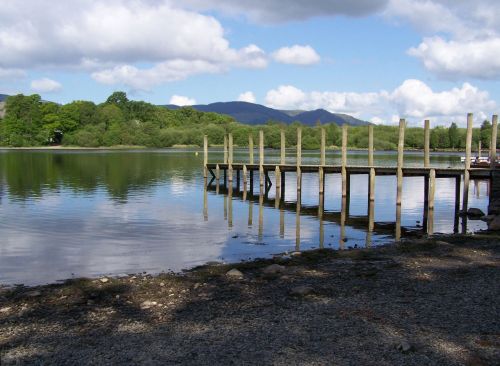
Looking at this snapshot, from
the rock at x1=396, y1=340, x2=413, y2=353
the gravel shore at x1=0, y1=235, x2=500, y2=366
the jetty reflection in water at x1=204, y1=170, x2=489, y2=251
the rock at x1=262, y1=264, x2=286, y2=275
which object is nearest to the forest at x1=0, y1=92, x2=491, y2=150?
the jetty reflection in water at x1=204, y1=170, x2=489, y2=251

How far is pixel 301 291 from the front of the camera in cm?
1140

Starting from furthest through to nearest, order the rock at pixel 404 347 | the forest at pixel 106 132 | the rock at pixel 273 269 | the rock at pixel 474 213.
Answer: the forest at pixel 106 132, the rock at pixel 474 213, the rock at pixel 273 269, the rock at pixel 404 347

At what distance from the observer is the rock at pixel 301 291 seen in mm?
11320

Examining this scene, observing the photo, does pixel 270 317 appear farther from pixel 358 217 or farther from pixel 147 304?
pixel 358 217

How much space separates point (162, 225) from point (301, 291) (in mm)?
15389

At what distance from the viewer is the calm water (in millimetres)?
17703

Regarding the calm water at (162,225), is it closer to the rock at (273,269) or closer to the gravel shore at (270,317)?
the rock at (273,269)

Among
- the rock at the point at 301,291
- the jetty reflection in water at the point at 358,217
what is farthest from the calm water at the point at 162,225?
the rock at the point at 301,291

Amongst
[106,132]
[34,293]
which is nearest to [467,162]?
[34,293]

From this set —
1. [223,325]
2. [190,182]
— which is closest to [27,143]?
[190,182]

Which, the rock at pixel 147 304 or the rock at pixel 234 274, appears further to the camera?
the rock at pixel 234 274

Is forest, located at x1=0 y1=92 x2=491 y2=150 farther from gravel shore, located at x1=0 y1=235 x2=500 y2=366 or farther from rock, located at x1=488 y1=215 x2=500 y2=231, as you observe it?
gravel shore, located at x1=0 y1=235 x2=500 y2=366

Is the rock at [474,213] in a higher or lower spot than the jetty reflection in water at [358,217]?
higher

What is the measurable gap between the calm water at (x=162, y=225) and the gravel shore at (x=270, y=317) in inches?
151
